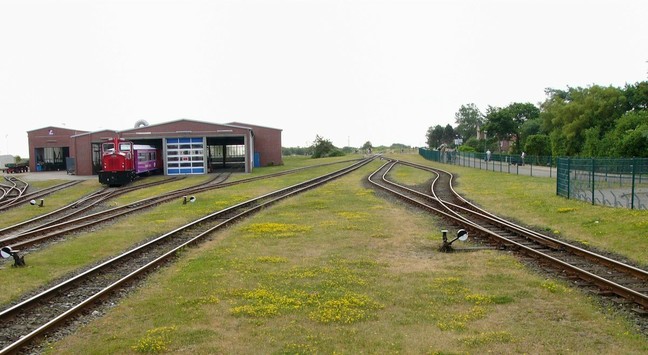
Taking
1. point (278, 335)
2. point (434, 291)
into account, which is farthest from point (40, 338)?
point (434, 291)

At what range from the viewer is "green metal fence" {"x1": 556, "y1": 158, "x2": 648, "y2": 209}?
18.7 m

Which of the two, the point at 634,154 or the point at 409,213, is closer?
the point at 409,213

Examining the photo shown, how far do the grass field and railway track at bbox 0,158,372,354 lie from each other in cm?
47

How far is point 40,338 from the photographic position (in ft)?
24.4

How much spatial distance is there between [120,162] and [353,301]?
112 feet

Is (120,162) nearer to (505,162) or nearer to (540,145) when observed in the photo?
(505,162)

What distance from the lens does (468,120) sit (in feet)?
559

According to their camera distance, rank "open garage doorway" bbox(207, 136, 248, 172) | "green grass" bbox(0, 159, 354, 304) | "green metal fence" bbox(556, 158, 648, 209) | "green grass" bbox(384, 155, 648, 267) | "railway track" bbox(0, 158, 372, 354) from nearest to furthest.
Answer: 1. "railway track" bbox(0, 158, 372, 354)
2. "green grass" bbox(0, 159, 354, 304)
3. "green grass" bbox(384, 155, 648, 267)
4. "green metal fence" bbox(556, 158, 648, 209)
5. "open garage doorway" bbox(207, 136, 248, 172)

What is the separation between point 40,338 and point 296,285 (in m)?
4.42

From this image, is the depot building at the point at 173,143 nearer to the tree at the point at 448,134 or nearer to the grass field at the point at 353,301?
the grass field at the point at 353,301

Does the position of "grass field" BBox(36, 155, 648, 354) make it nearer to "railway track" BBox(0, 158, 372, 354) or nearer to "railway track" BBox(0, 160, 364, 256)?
"railway track" BBox(0, 158, 372, 354)

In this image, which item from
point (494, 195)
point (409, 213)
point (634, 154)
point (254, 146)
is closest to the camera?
point (409, 213)

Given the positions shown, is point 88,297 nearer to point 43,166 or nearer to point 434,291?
point 434,291

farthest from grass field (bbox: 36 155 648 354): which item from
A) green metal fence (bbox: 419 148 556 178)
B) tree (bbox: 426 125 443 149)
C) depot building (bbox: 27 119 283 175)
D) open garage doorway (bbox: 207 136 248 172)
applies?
tree (bbox: 426 125 443 149)
